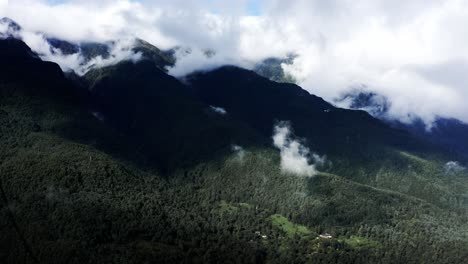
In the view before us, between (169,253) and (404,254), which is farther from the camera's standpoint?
(404,254)

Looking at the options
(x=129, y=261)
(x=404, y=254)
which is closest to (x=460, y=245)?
(x=404, y=254)

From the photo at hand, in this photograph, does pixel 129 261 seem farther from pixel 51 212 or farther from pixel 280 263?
pixel 280 263

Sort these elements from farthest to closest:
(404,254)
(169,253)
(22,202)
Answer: (404,254) < (22,202) < (169,253)

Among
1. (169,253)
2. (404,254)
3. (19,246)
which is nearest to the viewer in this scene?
(19,246)

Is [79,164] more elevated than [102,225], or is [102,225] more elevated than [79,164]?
[79,164]

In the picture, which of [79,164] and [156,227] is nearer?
[156,227]

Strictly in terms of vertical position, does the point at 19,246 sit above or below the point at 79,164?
below

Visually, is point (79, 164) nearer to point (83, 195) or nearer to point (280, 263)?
point (83, 195)

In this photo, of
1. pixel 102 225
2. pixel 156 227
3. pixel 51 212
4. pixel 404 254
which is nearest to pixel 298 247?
pixel 404 254

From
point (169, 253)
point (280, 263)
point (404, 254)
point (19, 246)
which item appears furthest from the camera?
point (404, 254)
